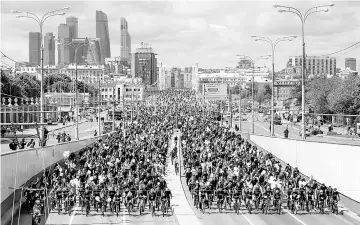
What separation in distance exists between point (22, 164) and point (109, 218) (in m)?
5.51

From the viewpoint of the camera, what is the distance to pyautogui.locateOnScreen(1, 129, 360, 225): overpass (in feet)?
82.5

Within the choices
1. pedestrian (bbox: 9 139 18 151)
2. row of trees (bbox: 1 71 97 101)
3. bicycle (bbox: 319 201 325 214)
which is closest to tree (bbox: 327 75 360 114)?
row of trees (bbox: 1 71 97 101)

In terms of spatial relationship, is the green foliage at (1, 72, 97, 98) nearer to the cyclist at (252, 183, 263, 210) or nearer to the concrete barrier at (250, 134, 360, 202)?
the concrete barrier at (250, 134, 360, 202)

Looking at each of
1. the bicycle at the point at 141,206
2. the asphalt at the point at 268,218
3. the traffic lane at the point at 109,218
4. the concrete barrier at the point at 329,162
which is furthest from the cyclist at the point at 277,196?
the bicycle at the point at 141,206

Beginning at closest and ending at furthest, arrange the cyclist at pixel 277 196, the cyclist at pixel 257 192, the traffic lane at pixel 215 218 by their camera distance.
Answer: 1. the traffic lane at pixel 215 218
2. the cyclist at pixel 277 196
3. the cyclist at pixel 257 192

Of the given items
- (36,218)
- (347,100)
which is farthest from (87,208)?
(347,100)

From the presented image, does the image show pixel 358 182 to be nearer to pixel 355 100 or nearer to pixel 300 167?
pixel 300 167

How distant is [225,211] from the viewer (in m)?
27.5

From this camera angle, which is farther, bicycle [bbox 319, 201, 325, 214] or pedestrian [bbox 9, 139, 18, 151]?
pedestrian [bbox 9, 139, 18, 151]

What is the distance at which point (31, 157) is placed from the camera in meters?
31.1

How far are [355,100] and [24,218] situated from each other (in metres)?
60.4

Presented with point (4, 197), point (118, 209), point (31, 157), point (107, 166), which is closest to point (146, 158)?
point (107, 166)

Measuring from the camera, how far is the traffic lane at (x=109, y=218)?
977 inches

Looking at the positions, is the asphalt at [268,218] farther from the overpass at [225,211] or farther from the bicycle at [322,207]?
the bicycle at [322,207]
